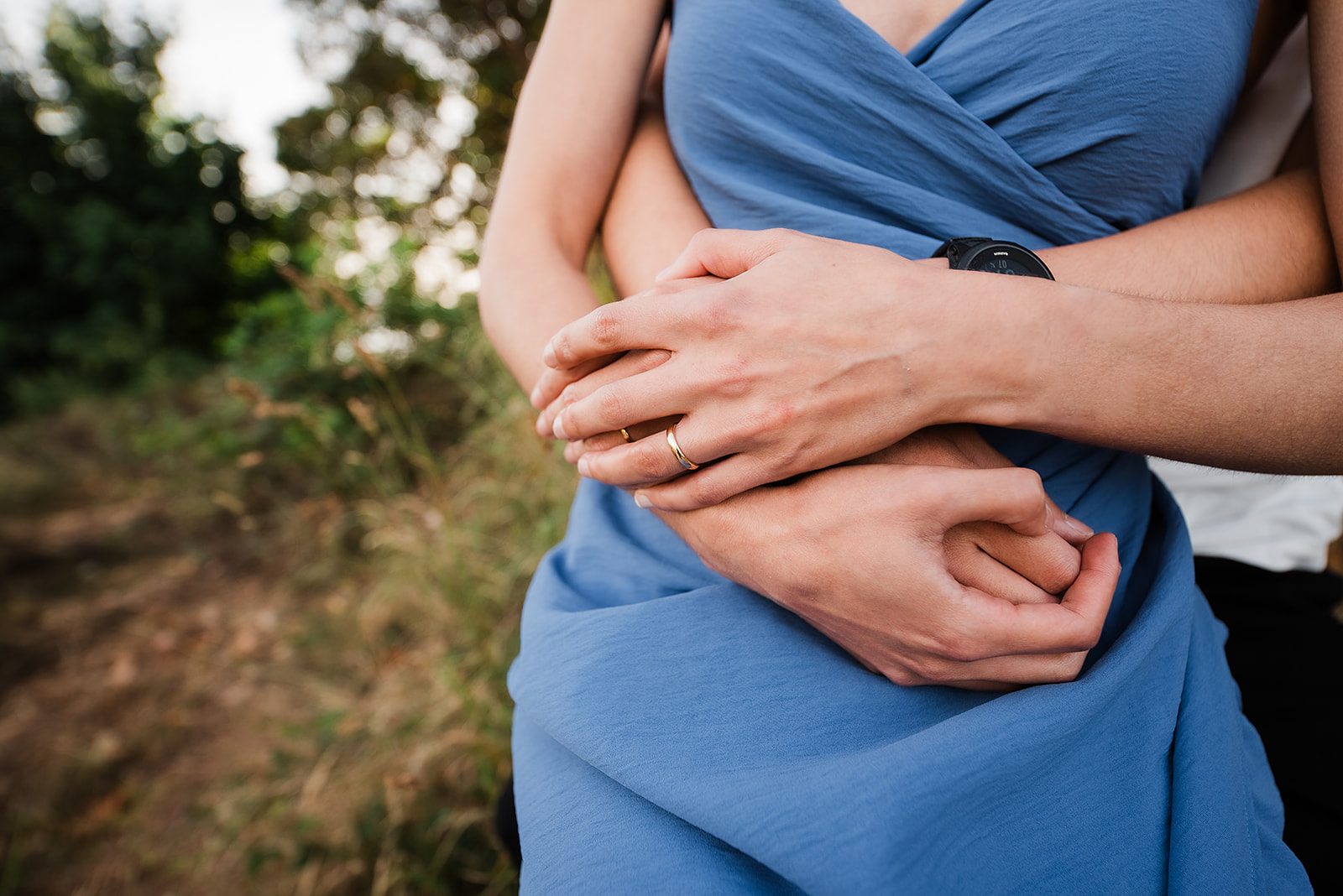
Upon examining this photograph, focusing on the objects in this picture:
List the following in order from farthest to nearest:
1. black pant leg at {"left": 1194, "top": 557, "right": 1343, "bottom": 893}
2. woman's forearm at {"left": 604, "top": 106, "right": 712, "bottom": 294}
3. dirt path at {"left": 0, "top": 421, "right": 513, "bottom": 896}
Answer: dirt path at {"left": 0, "top": 421, "right": 513, "bottom": 896}, woman's forearm at {"left": 604, "top": 106, "right": 712, "bottom": 294}, black pant leg at {"left": 1194, "top": 557, "right": 1343, "bottom": 893}

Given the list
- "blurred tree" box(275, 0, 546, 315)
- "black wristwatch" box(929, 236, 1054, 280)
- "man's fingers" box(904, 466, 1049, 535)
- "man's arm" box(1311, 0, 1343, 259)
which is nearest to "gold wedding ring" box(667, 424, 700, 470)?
"man's fingers" box(904, 466, 1049, 535)

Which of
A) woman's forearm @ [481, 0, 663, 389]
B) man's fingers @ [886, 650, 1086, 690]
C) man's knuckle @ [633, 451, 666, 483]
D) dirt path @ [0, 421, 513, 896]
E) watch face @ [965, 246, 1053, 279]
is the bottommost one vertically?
dirt path @ [0, 421, 513, 896]

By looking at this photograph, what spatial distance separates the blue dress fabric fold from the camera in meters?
0.61

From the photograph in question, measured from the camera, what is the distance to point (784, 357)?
670mm

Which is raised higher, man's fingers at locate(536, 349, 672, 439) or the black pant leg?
man's fingers at locate(536, 349, 672, 439)

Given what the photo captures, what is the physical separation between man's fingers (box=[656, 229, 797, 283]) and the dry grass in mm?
1192

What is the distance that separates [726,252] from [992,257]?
35cm

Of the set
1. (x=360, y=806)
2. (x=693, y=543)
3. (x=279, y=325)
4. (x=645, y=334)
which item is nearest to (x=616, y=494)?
(x=693, y=543)

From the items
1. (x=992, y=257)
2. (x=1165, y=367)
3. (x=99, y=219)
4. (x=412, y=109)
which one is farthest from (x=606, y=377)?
(x=99, y=219)

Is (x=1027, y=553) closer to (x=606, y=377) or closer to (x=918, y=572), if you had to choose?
(x=918, y=572)

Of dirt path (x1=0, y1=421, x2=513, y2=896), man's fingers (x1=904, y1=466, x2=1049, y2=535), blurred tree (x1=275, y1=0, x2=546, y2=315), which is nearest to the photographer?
man's fingers (x1=904, y1=466, x2=1049, y2=535)

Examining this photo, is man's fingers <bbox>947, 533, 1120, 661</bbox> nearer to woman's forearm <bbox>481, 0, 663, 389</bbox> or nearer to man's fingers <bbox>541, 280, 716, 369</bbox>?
man's fingers <bbox>541, 280, 716, 369</bbox>

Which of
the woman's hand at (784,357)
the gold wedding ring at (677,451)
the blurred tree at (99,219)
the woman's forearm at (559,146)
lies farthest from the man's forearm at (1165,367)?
the blurred tree at (99,219)

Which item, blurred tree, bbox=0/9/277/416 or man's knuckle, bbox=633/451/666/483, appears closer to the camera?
man's knuckle, bbox=633/451/666/483
